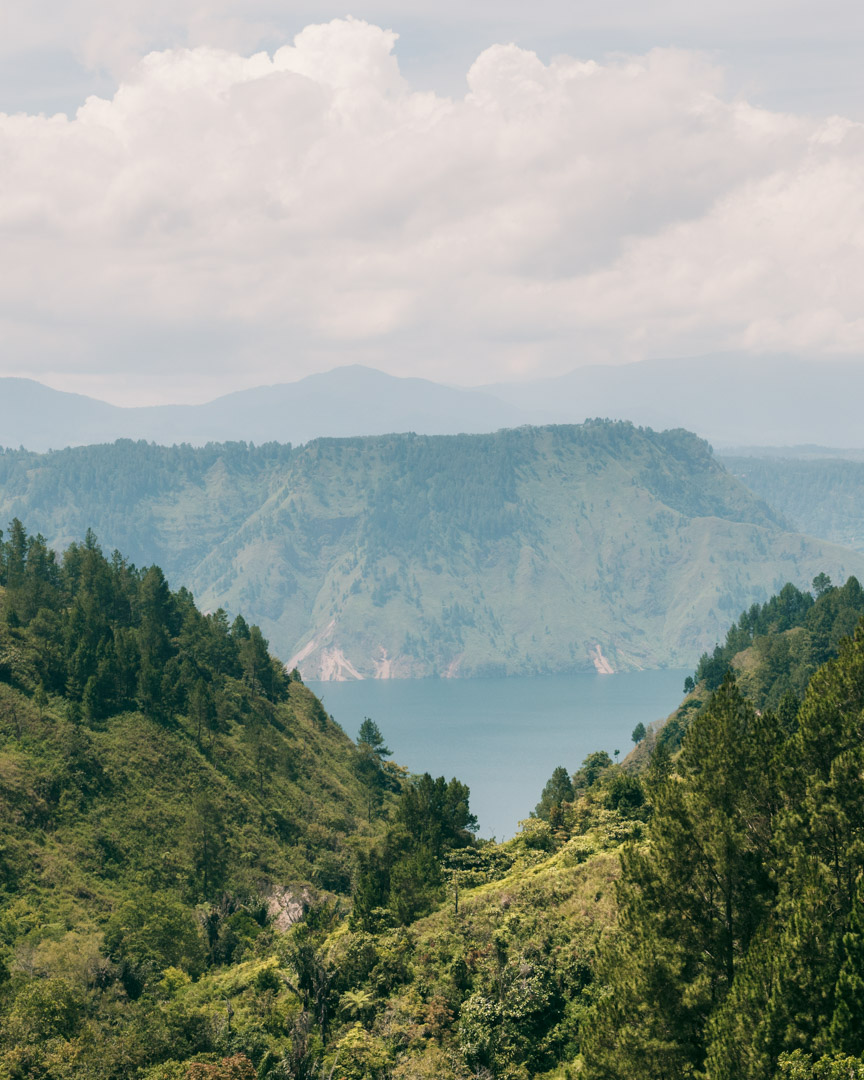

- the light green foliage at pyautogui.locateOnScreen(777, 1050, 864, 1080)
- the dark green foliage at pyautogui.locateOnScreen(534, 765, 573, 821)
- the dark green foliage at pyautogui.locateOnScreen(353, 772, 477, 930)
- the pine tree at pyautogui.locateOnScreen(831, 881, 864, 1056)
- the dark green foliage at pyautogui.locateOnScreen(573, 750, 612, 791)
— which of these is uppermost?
the pine tree at pyautogui.locateOnScreen(831, 881, 864, 1056)

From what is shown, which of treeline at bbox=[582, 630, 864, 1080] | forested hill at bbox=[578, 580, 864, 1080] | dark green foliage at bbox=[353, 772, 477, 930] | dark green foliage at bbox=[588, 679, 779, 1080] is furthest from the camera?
dark green foliage at bbox=[353, 772, 477, 930]

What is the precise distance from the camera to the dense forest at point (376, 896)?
39.1 metres

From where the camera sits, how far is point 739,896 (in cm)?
4081

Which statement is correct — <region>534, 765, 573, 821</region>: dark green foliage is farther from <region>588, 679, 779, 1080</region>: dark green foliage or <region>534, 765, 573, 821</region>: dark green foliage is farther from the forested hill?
<region>588, 679, 779, 1080</region>: dark green foliage

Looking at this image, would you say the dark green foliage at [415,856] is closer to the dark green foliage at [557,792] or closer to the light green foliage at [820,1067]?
the dark green foliage at [557,792]

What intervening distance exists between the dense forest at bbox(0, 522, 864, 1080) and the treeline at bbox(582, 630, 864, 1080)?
99 mm

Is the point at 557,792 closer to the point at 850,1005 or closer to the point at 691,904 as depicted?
the point at 691,904

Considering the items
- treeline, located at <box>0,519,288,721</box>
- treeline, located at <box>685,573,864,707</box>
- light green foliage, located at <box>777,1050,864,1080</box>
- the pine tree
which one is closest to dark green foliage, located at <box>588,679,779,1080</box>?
the pine tree

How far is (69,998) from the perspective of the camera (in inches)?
2272

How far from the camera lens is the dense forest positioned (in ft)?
128

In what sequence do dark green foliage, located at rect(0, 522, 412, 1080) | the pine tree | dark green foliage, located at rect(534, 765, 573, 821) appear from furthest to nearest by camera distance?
1. dark green foliage, located at rect(534, 765, 573, 821)
2. dark green foliage, located at rect(0, 522, 412, 1080)
3. the pine tree

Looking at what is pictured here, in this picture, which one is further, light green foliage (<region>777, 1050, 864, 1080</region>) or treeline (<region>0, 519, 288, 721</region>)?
treeline (<region>0, 519, 288, 721</region>)

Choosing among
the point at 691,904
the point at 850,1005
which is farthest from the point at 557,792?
the point at 850,1005

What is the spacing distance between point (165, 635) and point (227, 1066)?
98167mm
